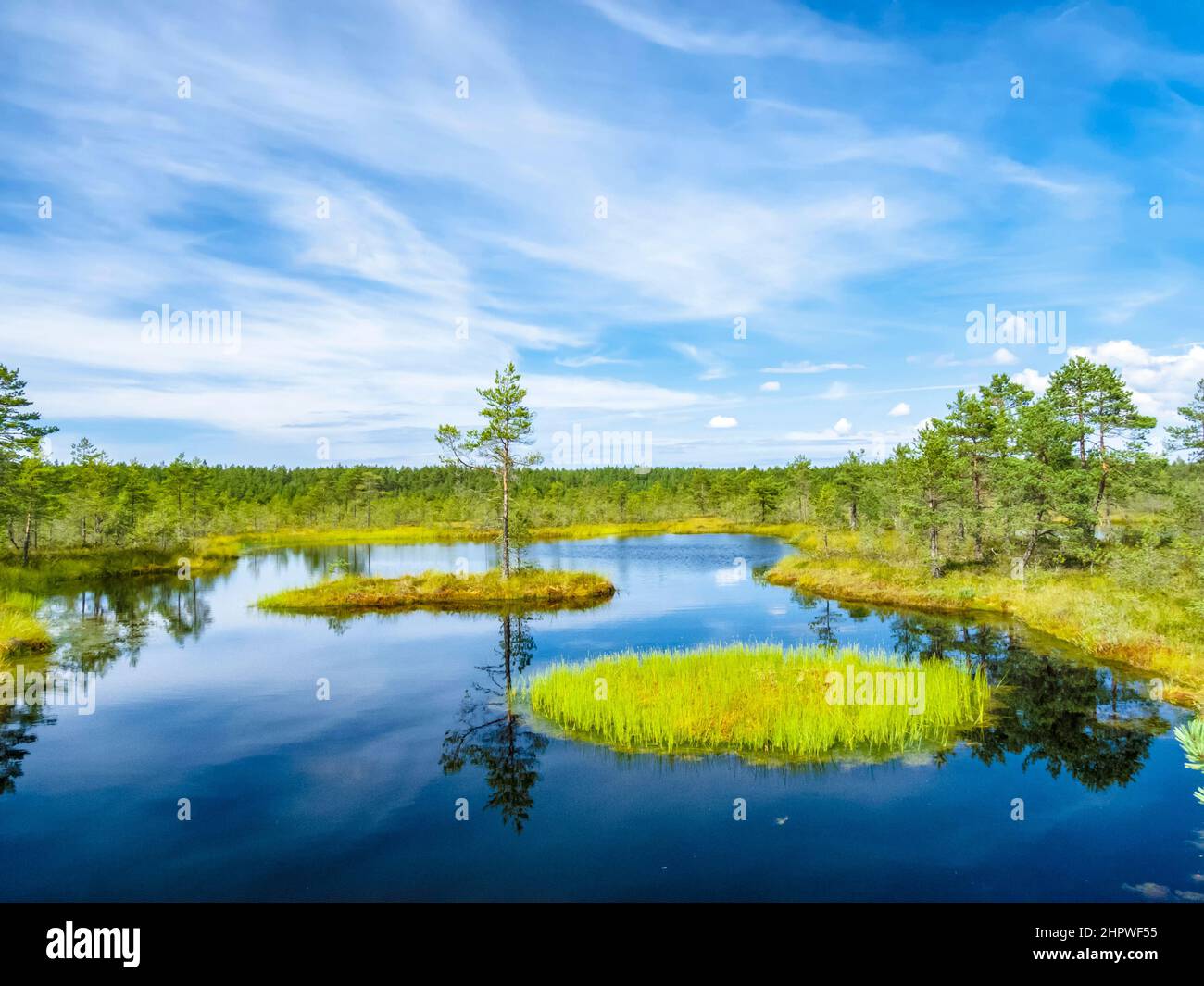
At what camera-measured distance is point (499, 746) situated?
68.0 ft

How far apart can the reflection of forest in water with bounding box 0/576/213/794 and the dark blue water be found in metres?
0.28

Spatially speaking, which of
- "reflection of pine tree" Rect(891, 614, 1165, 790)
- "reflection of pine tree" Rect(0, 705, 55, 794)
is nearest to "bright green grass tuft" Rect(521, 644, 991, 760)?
"reflection of pine tree" Rect(891, 614, 1165, 790)

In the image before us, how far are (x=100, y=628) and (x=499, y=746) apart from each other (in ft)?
106

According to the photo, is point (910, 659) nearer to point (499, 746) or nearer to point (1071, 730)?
point (1071, 730)

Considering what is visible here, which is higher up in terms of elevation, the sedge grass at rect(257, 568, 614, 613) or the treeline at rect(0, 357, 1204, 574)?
the treeline at rect(0, 357, 1204, 574)

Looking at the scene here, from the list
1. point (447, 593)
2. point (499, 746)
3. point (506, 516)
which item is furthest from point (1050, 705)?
point (447, 593)

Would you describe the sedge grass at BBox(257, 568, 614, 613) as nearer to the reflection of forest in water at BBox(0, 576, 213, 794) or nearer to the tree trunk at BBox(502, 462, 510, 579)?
the tree trunk at BBox(502, 462, 510, 579)

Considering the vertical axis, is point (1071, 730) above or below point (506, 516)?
below

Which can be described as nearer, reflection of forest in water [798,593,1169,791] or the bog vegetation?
reflection of forest in water [798,593,1169,791]

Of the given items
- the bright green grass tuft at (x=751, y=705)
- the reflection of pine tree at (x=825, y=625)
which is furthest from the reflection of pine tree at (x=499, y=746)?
the reflection of pine tree at (x=825, y=625)

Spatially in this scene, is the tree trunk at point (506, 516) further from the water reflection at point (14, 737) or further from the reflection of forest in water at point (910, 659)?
the water reflection at point (14, 737)

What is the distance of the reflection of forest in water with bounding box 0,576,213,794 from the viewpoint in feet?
74.4
